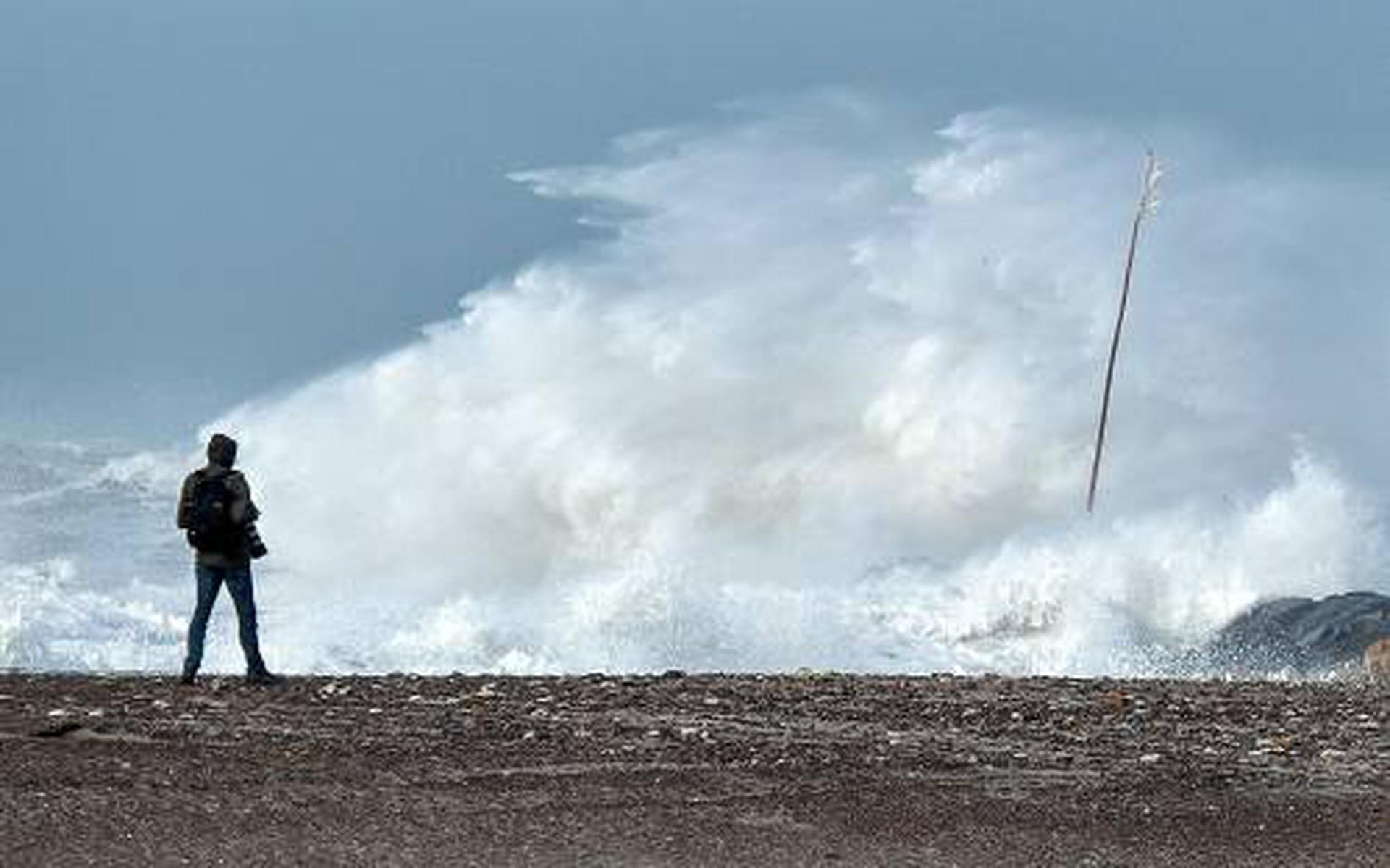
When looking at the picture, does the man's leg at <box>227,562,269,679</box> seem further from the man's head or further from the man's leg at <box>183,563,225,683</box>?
the man's head

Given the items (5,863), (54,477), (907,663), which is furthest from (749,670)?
(54,477)

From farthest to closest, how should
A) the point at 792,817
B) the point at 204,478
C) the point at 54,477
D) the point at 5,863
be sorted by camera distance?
1. the point at 54,477
2. the point at 204,478
3. the point at 792,817
4. the point at 5,863

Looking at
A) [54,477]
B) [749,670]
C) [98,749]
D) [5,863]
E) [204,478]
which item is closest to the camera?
[5,863]

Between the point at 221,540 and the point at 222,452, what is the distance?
586mm

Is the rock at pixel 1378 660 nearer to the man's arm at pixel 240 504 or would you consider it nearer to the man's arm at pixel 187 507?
the man's arm at pixel 240 504

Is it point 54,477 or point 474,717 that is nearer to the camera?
point 474,717

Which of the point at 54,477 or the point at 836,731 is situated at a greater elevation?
the point at 54,477

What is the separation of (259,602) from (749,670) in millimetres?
8953

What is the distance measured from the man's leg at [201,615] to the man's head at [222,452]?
698mm

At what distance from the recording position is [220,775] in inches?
463

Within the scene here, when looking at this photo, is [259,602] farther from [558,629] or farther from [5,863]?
[5,863]

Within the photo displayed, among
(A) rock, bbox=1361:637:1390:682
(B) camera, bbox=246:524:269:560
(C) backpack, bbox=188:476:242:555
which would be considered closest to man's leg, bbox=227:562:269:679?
(B) camera, bbox=246:524:269:560

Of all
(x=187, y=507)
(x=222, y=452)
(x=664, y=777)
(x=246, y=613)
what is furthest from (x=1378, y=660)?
(x=664, y=777)

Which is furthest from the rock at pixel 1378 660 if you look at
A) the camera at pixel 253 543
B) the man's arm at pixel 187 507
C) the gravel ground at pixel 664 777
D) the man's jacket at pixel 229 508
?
the man's arm at pixel 187 507
